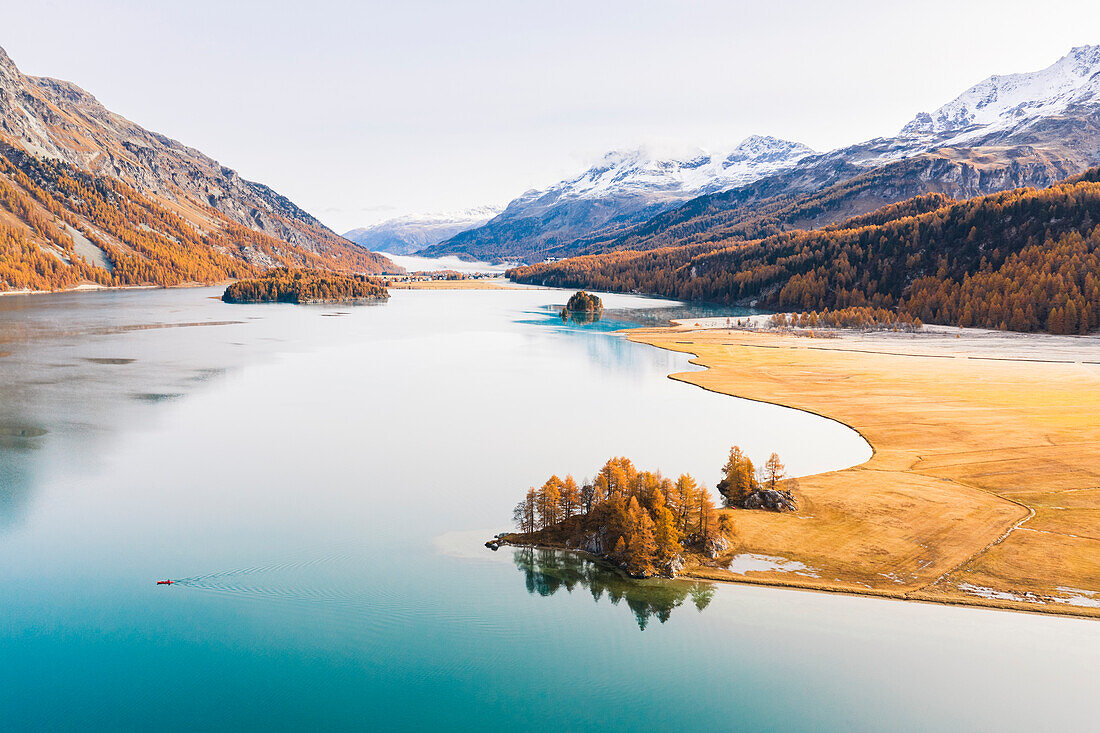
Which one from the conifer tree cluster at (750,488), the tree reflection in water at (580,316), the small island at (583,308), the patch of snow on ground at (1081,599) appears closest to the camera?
the patch of snow on ground at (1081,599)

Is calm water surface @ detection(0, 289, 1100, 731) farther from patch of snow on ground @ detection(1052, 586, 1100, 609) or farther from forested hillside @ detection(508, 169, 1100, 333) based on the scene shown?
forested hillside @ detection(508, 169, 1100, 333)

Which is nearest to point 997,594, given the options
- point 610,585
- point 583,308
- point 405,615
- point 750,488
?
point 750,488

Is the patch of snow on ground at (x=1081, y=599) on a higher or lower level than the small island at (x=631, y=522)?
lower

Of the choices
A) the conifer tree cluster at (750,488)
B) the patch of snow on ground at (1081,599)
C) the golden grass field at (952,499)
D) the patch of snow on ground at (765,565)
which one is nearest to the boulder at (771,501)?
the conifer tree cluster at (750,488)

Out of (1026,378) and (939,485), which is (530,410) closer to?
(939,485)

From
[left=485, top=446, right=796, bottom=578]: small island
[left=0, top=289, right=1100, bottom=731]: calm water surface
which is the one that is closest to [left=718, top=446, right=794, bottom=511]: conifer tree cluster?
[left=485, top=446, right=796, bottom=578]: small island

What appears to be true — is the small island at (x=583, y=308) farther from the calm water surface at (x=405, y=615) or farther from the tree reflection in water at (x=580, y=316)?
the calm water surface at (x=405, y=615)
